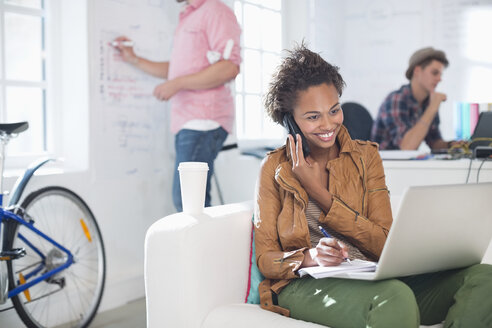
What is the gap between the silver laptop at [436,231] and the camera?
128cm

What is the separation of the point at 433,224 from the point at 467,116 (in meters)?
1.87

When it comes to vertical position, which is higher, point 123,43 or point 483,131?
point 123,43

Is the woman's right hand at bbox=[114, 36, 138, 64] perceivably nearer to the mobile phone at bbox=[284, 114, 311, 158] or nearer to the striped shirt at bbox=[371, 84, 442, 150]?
the mobile phone at bbox=[284, 114, 311, 158]

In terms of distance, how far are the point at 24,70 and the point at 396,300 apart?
7.85 feet

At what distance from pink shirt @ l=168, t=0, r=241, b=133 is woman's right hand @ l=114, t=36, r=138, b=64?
221mm

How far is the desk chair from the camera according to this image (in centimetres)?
371

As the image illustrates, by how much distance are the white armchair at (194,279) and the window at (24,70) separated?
5.48 feet

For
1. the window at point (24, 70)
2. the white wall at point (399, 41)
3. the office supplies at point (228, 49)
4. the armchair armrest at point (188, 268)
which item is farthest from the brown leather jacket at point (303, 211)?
the white wall at point (399, 41)

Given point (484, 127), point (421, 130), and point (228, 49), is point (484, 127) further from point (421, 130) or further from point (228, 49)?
point (421, 130)

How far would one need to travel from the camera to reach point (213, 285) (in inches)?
62.6

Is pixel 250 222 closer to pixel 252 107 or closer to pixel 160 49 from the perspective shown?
pixel 160 49

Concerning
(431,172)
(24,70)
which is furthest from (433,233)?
(24,70)

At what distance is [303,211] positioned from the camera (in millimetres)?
1627

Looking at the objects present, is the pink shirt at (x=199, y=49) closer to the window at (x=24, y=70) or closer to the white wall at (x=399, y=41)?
the window at (x=24, y=70)
